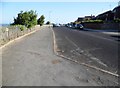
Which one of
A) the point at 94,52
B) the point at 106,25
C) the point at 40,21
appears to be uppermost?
the point at 40,21

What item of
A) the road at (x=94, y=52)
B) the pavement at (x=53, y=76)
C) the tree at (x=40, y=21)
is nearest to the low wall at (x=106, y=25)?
the tree at (x=40, y=21)

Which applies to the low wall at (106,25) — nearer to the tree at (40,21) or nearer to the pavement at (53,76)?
the tree at (40,21)

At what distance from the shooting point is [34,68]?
32.4 ft

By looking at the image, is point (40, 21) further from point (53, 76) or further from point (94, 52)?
point (53, 76)

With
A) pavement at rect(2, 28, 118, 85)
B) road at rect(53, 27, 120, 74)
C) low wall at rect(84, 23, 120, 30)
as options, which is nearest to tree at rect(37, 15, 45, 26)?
low wall at rect(84, 23, 120, 30)

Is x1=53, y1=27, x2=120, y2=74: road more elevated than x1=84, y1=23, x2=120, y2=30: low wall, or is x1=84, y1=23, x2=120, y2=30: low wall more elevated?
x1=84, y1=23, x2=120, y2=30: low wall

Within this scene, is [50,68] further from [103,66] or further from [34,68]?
[103,66]

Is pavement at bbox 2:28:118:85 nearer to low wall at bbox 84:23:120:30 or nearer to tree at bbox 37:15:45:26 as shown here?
low wall at bbox 84:23:120:30

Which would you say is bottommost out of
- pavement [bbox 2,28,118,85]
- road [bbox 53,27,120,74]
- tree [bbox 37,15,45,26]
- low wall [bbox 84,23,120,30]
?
road [bbox 53,27,120,74]

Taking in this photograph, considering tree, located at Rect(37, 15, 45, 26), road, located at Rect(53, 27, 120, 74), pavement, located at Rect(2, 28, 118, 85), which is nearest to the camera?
pavement, located at Rect(2, 28, 118, 85)

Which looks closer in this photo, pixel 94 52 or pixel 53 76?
pixel 53 76

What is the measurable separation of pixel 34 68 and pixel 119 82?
3.67 metres

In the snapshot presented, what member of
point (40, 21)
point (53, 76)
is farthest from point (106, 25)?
point (53, 76)

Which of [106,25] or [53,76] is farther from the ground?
[106,25]
